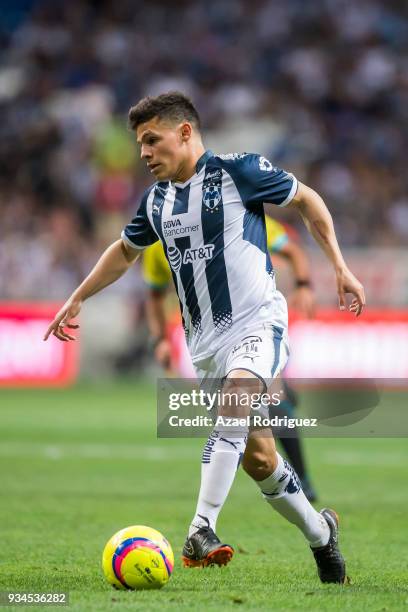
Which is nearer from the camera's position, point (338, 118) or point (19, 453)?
point (19, 453)

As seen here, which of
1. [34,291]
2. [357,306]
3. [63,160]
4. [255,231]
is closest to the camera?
[357,306]

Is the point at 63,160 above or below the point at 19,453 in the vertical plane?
above

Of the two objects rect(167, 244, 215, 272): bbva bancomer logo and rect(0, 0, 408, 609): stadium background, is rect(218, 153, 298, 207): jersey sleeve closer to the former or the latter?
rect(167, 244, 215, 272): bbva bancomer logo

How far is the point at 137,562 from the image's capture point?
5211 millimetres

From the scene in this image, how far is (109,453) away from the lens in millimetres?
12133

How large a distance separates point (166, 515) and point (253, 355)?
118 inches

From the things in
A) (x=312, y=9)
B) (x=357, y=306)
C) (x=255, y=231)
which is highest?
(x=312, y=9)

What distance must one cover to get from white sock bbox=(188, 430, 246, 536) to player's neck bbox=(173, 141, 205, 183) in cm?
126

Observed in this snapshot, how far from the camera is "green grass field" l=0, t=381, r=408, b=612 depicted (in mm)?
5227

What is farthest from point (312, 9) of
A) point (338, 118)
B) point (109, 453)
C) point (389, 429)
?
point (109, 453)

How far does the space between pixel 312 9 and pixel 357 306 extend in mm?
19439

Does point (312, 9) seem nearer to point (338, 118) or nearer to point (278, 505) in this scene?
point (338, 118)

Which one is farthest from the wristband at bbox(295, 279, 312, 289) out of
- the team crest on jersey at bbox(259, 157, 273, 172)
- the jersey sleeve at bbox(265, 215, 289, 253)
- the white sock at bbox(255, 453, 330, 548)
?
the white sock at bbox(255, 453, 330, 548)

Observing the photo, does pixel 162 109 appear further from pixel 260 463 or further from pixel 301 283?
pixel 301 283
